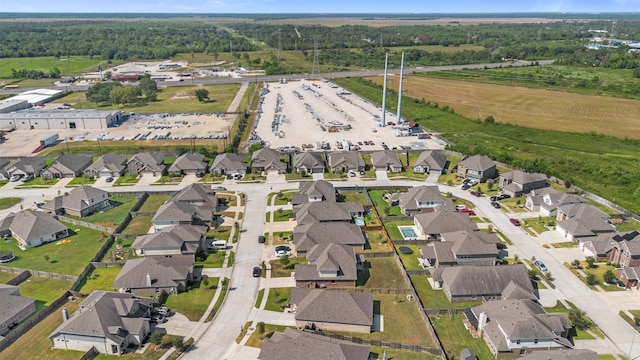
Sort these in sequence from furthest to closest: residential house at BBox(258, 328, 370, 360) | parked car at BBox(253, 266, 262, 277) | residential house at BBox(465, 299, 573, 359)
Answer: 1. parked car at BBox(253, 266, 262, 277)
2. residential house at BBox(465, 299, 573, 359)
3. residential house at BBox(258, 328, 370, 360)

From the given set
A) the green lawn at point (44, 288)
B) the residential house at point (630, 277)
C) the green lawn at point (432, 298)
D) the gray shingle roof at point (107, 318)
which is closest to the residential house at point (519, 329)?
the green lawn at point (432, 298)

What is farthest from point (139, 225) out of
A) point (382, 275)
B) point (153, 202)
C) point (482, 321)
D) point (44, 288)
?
point (482, 321)

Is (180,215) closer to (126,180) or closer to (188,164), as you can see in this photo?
(188,164)

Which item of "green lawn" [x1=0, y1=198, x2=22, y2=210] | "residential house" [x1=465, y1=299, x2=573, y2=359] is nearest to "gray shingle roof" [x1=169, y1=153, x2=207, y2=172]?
"green lawn" [x1=0, y1=198, x2=22, y2=210]

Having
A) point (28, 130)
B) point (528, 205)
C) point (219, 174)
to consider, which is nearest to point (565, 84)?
point (528, 205)

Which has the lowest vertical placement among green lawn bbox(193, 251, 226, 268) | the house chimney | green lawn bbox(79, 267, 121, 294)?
green lawn bbox(79, 267, 121, 294)

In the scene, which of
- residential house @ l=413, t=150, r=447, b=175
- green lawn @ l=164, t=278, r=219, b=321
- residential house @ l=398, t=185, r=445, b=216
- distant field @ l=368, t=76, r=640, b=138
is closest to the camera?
green lawn @ l=164, t=278, r=219, b=321

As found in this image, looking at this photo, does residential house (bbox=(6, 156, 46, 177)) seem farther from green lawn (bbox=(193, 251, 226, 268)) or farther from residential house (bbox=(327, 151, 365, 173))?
residential house (bbox=(327, 151, 365, 173))

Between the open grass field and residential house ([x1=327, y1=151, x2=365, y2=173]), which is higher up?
residential house ([x1=327, y1=151, x2=365, y2=173])
